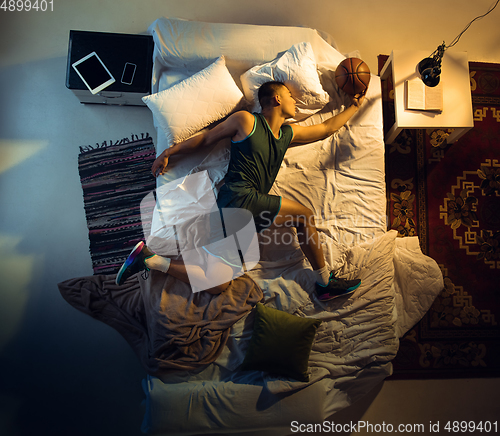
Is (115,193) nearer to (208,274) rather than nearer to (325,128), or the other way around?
(208,274)

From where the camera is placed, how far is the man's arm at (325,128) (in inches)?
76.7

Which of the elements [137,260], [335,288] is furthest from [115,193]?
[335,288]

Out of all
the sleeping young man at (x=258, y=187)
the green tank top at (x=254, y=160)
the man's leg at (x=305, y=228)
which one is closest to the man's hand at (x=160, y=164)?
the sleeping young man at (x=258, y=187)

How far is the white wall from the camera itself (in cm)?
210

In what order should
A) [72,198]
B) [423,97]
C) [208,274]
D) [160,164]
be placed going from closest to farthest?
[208,274] < [160,164] < [423,97] < [72,198]

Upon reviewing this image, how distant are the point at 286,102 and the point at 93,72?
1332mm

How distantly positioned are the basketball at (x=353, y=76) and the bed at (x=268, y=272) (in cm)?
12

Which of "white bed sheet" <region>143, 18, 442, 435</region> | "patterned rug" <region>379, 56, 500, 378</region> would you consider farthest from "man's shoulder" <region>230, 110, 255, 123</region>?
"patterned rug" <region>379, 56, 500, 378</region>

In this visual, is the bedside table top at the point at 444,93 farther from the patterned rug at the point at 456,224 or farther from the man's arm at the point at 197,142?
the man's arm at the point at 197,142

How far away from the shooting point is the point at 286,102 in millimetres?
1872

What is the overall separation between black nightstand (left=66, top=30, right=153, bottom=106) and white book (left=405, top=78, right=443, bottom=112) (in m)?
1.78

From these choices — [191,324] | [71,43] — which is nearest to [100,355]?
[191,324]

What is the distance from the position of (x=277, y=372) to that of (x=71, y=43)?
2483mm

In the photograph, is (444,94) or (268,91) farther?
(444,94)
